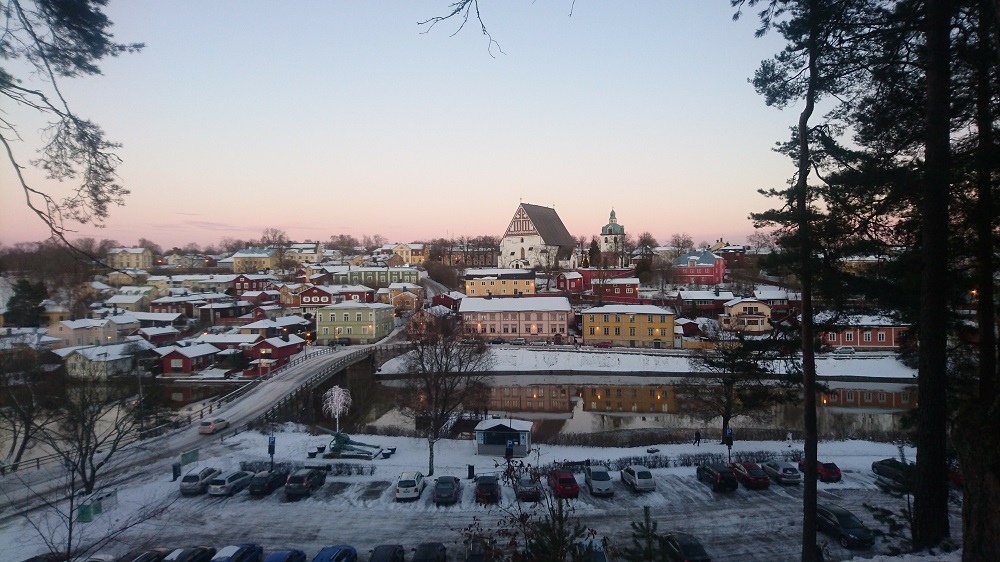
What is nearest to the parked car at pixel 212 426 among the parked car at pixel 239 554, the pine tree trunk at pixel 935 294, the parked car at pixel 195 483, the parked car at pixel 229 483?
the parked car at pixel 195 483

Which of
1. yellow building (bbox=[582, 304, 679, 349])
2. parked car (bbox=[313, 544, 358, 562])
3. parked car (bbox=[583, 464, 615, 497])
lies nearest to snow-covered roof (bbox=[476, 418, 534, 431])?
parked car (bbox=[583, 464, 615, 497])

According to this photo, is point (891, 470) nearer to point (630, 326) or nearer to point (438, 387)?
point (438, 387)

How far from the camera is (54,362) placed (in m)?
16.8

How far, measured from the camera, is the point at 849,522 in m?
6.73

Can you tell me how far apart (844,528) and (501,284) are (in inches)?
1155

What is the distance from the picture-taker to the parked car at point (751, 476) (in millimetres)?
8727

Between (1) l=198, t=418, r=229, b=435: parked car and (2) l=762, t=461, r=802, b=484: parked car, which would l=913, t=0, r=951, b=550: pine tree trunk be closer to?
(2) l=762, t=461, r=802, b=484: parked car

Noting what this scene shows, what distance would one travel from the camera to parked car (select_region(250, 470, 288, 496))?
344 inches

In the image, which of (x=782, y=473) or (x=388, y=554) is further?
(x=782, y=473)

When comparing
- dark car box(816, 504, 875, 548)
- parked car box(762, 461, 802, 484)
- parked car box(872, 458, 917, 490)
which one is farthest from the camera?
parked car box(762, 461, 802, 484)

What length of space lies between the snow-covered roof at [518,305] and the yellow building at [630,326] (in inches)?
75.8

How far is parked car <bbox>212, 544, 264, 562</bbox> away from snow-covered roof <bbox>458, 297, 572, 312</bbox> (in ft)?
72.2

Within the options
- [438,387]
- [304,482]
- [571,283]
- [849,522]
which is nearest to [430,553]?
[304,482]

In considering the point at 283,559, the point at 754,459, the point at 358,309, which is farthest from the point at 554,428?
the point at 358,309
